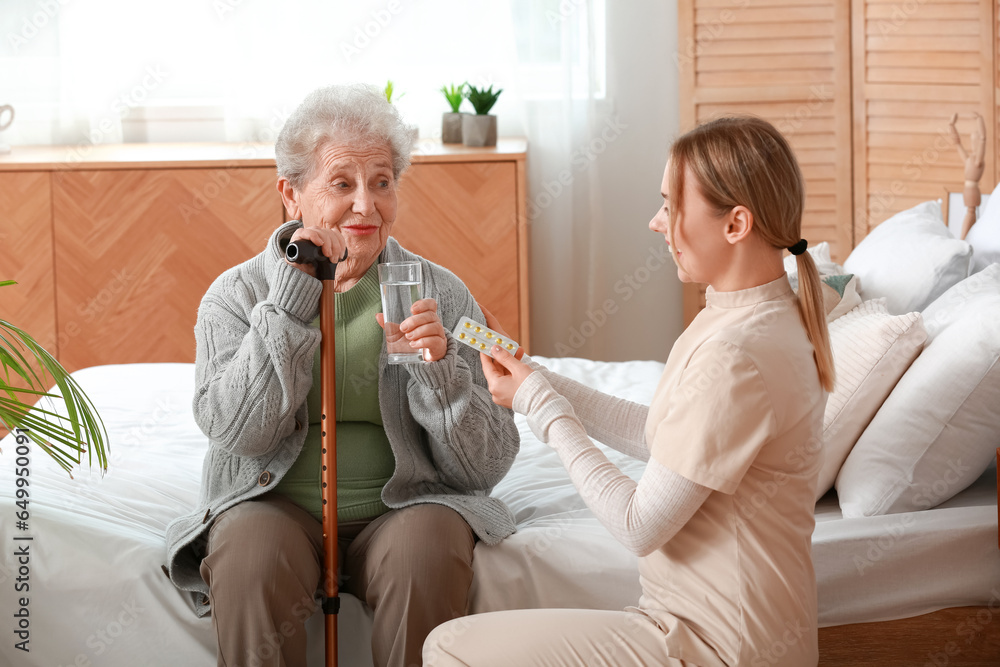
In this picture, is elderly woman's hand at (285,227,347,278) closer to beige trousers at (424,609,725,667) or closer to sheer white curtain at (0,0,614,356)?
beige trousers at (424,609,725,667)

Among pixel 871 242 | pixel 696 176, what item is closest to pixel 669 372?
pixel 696 176

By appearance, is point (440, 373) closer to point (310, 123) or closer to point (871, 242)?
point (310, 123)

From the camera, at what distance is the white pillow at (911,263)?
2127 mm

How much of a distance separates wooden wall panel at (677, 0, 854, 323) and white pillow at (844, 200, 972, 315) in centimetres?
111

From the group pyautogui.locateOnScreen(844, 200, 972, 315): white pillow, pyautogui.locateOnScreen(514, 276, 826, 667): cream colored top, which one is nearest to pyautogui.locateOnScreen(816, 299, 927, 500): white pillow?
pyautogui.locateOnScreen(844, 200, 972, 315): white pillow

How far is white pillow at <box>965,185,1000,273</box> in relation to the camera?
7.30 ft

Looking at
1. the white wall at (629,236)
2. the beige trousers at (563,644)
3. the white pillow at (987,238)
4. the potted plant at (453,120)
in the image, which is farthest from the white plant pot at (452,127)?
the beige trousers at (563,644)

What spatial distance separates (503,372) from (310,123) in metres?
0.59

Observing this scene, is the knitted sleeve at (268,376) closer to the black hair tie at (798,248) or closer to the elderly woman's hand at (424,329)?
the elderly woman's hand at (424,329)

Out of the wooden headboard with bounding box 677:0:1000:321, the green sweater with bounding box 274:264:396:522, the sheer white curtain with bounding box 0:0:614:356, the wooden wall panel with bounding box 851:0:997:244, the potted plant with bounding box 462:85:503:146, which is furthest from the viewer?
the sheer white curtain with bounding box 0:0:614:356

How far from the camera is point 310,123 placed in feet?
5.63

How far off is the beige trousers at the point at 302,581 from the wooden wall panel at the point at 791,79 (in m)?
2.51

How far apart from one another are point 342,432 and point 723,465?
743 millimetres

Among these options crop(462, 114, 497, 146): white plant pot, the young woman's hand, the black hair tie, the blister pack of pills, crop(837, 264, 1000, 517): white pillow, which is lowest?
crop(837, 264, 1000, 517): white pillow
